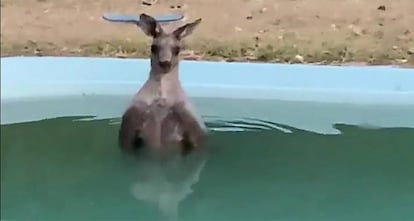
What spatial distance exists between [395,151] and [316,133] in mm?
372

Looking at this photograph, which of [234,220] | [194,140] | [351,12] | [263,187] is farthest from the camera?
[351,12]

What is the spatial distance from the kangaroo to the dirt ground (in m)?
2.12

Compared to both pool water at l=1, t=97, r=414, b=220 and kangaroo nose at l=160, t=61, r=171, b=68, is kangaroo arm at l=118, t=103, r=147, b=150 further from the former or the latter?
kangaroo nose at l=160, t=61, r=171, b=68

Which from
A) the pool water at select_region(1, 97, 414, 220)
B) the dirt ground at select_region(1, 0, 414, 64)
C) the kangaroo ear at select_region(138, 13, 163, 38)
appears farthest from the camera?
the dirt ground at select_region(1, 0, 414, 64)

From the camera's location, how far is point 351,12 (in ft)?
24.4

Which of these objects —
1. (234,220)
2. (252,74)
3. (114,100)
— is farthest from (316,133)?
(234,220)

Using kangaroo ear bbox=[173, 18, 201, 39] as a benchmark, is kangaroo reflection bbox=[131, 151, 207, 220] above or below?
below

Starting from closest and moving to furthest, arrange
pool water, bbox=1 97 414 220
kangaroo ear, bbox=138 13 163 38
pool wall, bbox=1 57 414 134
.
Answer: pool water, bbox=1 97 414 220 → kangaroo ear, bbox=138 13 163 38 → pool wall, bbox=1 57 414 134

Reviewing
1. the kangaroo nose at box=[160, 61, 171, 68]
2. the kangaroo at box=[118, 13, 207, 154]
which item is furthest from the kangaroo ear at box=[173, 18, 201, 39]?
the kangaroo nose at box=[160, 61, 171, 68]

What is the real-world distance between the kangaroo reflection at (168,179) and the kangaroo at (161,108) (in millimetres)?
54

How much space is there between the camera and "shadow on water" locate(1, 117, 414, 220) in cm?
260

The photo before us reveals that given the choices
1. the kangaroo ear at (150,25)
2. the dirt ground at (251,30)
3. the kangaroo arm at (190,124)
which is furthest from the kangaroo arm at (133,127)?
the dirt ground at (251,30)

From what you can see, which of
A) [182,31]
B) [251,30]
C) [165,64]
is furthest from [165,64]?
[251,30]

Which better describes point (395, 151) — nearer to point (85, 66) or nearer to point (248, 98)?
point (248, 98)
